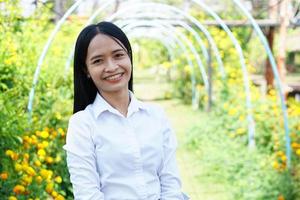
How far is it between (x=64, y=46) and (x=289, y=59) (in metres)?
27.9

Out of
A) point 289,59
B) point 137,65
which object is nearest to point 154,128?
point 137,65

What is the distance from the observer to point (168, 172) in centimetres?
178

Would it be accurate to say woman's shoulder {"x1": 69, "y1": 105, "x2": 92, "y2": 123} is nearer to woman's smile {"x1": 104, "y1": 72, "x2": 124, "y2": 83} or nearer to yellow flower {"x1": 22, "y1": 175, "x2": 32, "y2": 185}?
woman's smile {"x1": 104, "y1": 72, "x2": 124, "y2": 83}

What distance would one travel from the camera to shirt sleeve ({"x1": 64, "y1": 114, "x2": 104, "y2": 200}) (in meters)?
1.58

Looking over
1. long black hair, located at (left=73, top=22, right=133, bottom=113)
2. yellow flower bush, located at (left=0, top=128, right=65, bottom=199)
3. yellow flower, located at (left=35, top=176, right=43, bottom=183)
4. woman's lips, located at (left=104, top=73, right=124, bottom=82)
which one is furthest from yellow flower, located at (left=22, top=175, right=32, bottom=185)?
woman's lips, located at (left=104, top=73, right=124, bottom=82)

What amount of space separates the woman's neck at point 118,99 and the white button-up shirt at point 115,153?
0.07 feet

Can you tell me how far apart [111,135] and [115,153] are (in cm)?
6

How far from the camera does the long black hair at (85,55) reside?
1676 mm

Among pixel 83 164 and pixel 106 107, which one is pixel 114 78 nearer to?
pixel 106 107

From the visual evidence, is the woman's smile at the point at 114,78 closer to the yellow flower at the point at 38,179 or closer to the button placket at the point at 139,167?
the button placket at the point at 139,167

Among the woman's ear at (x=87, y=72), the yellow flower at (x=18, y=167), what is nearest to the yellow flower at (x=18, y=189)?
the yellow flower at (x=18, y=167)

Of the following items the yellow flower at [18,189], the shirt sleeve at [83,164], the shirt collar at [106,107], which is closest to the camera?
the shirt sleeve at [83,164]

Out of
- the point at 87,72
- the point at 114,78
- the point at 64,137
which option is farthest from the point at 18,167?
the point at 64,137

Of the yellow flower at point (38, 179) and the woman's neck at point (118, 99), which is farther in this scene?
the yellow flower at point (38, 179)
